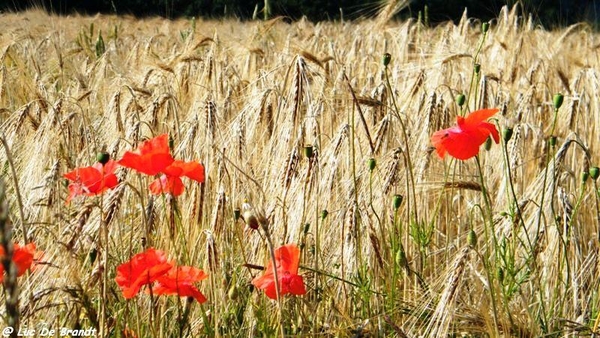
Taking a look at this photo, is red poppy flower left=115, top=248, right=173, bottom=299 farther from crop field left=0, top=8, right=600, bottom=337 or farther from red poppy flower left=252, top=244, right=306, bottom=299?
red poppy flower left=252, top=244, right=306, bottom=299

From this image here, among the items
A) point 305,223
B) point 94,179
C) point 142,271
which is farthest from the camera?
point 305,223

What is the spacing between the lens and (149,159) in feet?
4.31

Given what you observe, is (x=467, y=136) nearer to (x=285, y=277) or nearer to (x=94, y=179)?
(x=285, y=277)

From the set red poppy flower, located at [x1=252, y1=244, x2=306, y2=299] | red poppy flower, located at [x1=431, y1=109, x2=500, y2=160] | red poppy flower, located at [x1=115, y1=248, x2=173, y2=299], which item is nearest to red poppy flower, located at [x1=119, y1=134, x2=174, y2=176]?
red poppy flower, located at [x1=115, y1=248, x2=173, y2=299]

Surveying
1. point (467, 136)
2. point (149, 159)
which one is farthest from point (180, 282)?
point (467, 136)

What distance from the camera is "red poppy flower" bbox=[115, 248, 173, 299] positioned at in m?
1.24

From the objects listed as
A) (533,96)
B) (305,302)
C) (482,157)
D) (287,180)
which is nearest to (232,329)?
(305,302)

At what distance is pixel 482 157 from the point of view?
2.66 metres

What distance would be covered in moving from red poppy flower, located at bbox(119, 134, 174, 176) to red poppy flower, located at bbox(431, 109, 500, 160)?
0.48 metres

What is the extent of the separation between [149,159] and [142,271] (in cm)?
19

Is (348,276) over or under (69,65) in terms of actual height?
under

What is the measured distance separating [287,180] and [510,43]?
2972 mm

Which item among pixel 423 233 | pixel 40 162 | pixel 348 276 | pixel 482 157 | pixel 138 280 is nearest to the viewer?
pixel 138 280

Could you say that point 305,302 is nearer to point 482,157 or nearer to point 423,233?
point 423,233
